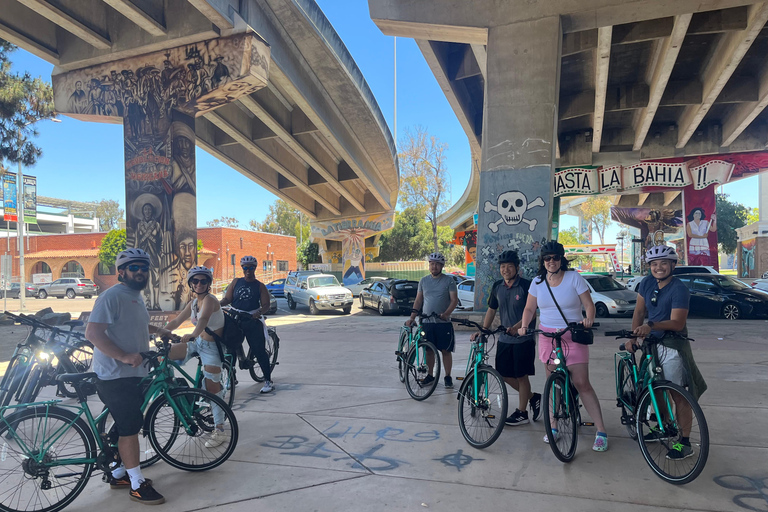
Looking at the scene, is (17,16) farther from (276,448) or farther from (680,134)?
(680,134)

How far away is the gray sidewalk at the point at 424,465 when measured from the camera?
11.7 ft

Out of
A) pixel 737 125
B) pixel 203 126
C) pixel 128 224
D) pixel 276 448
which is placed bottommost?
pixel 276 448

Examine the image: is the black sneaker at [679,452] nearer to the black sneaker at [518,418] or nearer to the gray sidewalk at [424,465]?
the gray sidewalk at [424,465]

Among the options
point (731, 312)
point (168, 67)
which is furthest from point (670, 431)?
point (168, 67)

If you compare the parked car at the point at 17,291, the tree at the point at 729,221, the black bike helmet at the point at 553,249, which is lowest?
the parked car at the point at 17,291

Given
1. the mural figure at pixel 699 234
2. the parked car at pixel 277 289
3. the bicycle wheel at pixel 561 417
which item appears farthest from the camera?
the parked car at pixel 277 289

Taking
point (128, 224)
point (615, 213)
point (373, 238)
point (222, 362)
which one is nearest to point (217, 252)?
point (373, 238)

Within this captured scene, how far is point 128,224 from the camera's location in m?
16.3

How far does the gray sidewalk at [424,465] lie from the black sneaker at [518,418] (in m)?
0.07

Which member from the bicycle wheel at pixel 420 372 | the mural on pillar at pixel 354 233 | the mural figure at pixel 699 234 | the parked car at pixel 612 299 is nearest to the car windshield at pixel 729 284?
the parked car at pixel 612 299

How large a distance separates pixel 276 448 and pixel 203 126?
22.6 metres

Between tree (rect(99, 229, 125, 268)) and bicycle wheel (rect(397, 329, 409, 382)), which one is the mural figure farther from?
tree (rect(99, 229, 125, 268))

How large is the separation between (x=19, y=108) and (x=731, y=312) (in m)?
23.5

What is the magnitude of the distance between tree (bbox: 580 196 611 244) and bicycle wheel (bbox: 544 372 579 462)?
6778 centimetres
